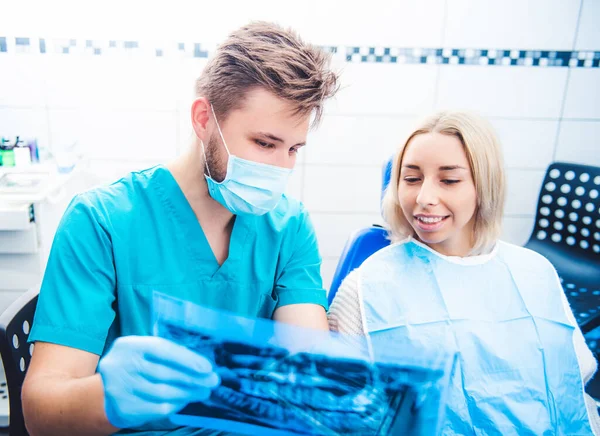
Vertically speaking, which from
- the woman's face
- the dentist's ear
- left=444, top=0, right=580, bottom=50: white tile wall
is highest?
left=444, top=0, right=580, bottom=50: white tile wall

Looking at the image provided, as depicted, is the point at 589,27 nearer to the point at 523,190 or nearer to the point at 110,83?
the point at 523,190

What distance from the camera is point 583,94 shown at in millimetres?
2617

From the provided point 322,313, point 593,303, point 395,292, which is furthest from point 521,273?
point 593,303

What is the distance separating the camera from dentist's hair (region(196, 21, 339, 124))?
1.02 m

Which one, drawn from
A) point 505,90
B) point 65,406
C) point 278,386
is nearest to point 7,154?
point 65,406

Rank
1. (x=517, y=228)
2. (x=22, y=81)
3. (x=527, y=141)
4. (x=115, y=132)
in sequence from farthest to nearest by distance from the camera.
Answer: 1. (x=517, y=228)
2. (x=527, y=141)
3. (x=115, y=132)
4. (x=22, y=81)

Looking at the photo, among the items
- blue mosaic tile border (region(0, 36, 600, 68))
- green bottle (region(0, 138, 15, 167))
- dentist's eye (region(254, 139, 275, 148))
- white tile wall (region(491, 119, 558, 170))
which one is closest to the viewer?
dentist's eye (region(254, 139, 275, 148))

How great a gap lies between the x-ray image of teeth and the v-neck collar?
32cm

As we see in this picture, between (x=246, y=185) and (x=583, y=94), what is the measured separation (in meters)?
2.30

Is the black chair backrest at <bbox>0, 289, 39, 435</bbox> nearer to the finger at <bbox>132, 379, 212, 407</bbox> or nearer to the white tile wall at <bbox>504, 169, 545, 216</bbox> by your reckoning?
the finger at <bbox>132, 379, 212, 407</bbox>

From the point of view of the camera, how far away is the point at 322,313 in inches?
48.4

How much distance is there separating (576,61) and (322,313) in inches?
86.5

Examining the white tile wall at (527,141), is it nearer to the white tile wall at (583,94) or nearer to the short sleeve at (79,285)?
the white tile wall at (583,94)

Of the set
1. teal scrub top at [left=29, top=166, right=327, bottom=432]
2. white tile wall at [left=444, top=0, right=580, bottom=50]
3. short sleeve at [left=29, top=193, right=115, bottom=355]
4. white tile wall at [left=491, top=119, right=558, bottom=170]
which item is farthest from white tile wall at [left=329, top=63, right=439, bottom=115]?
short sleeve at [left=29, top=193, right=115, bottom=355]
